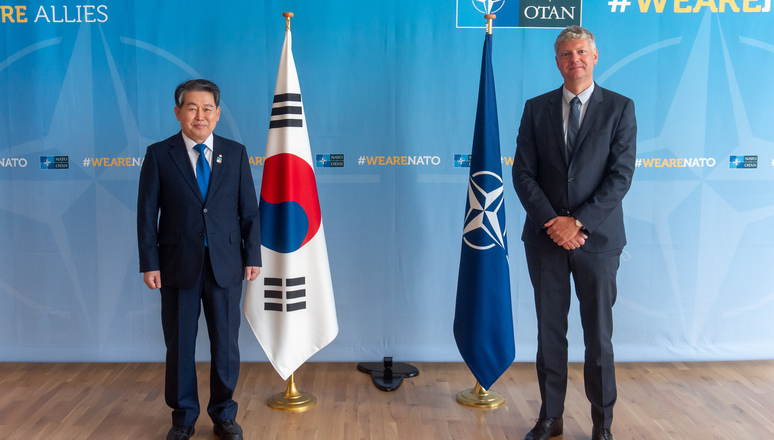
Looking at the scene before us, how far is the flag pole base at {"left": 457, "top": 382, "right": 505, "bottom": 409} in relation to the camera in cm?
314

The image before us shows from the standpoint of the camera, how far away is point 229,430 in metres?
2.71

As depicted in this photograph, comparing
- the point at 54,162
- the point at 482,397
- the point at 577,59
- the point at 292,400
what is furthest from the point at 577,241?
the point at 54,162

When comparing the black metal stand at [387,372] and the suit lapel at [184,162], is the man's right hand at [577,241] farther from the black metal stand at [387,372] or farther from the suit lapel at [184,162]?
the suit lapel at [184,162]

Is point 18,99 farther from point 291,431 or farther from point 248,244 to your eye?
point 291,431

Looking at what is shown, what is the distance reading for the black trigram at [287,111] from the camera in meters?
3.05

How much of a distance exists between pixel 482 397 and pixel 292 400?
1011mm

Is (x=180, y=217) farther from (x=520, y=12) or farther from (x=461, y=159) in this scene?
(x=520, y=12)

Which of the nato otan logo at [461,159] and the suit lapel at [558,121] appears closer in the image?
the suit lapel at [558,121]

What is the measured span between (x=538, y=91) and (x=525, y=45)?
290 millimetres

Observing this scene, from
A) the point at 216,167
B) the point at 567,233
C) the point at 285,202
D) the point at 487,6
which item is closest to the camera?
the point at 567,233

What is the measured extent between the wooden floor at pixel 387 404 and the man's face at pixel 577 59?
1644 millimetres

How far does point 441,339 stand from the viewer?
3.84 meters

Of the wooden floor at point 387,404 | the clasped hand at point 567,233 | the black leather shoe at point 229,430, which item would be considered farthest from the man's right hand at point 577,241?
the black leather shoe at point 229,430

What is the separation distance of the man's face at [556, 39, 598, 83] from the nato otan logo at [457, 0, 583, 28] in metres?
1.14
